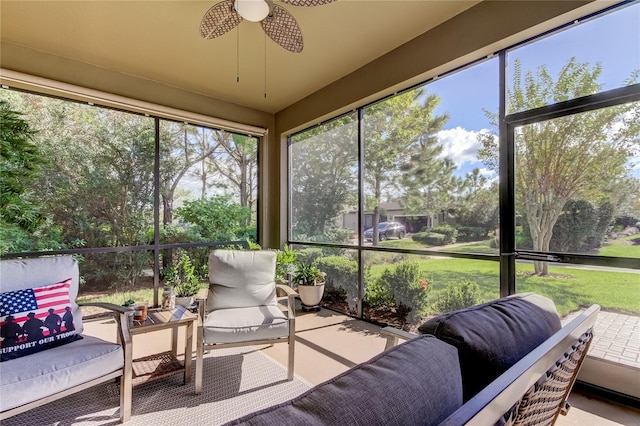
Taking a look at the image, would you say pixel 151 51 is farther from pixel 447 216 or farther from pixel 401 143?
pixel 447 216

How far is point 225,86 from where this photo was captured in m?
4.06

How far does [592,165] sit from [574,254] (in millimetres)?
607

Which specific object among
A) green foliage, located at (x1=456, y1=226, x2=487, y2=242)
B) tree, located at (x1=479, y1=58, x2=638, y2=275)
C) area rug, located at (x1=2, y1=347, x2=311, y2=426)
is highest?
tree, located at (x1=479, y1=58, x2=638, y2=275)

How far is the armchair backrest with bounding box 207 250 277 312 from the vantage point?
2.65 metres

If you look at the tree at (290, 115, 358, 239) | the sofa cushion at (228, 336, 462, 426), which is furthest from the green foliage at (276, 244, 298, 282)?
the sofa cushion at (228, 336, 462, 426)

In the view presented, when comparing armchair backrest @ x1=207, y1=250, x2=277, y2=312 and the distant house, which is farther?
the distant house

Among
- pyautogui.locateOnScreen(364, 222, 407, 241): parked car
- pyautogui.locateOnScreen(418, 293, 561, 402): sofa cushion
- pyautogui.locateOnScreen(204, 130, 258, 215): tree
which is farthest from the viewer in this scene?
pyautogui.locateOnScreen(204, 130, 258, 215): tree

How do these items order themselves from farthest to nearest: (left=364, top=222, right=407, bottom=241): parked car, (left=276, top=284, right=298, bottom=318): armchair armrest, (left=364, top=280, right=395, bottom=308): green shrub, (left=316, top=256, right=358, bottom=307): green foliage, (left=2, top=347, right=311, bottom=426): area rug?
(left=316, top=256, right=358, bottom=307): green foliage < (left=364, top=280, right=395, bottom=308): green shrub < (left=364, top=222, right=407, bottom=241): parked car < (left=276, top=284, right=298, bottom=318): armchair armrest < (left=2, top=347, right=311, bottom=426): area rug

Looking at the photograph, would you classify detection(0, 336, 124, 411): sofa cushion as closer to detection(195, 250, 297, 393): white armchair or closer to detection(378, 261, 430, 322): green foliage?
detection(195, 250, 297, 393): white armchair

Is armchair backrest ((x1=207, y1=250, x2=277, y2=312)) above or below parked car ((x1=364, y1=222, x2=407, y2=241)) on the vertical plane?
below

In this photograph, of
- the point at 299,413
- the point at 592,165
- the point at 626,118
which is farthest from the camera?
the point at 592,165

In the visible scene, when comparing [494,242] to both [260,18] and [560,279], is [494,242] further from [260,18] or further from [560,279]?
[260,18]

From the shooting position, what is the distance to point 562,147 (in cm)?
218

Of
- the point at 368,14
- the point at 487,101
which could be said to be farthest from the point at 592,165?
the point at 368,14
